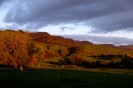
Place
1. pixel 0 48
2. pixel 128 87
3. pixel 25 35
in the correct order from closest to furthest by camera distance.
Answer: pixel 128 87 → pixel 0 48 → pixel 25 35

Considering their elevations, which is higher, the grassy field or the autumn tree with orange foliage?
the autumn tree with orange foliage

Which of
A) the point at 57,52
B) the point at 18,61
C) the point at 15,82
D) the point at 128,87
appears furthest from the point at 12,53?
the point at 57,52

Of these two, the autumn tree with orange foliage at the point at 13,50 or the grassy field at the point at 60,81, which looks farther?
the autumn tree with orange foliage at the point at 13,50

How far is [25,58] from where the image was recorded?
8631cm

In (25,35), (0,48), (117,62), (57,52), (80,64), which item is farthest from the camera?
(57,52)

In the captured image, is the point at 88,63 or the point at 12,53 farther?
the point at 88,63

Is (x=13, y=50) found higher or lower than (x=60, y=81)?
higher

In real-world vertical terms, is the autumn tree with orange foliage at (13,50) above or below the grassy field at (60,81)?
above

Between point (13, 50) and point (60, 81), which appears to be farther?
point (13, 50)

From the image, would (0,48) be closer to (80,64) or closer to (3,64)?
(3,64)

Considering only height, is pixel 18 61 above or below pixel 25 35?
below

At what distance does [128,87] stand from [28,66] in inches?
2182

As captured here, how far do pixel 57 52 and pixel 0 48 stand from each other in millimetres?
90502

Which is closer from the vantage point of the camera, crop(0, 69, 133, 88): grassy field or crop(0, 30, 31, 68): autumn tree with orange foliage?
crop(0, 69, 133, 88): grassy field
